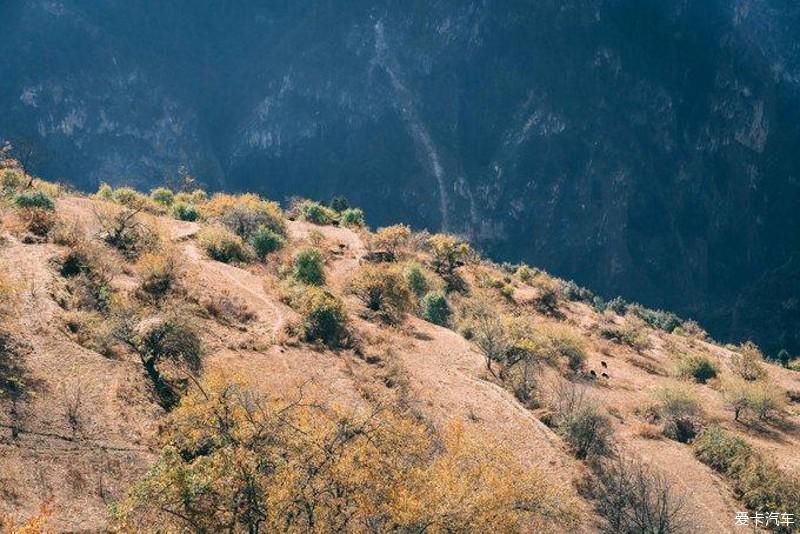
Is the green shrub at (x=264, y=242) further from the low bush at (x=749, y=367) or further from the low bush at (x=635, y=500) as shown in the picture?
the low bush at (x=749, y=367)

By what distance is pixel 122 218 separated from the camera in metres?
29.8

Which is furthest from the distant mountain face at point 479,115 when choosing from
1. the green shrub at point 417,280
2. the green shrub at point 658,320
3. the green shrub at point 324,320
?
the green shrub at point 324,320

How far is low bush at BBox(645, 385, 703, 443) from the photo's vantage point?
86.5ft

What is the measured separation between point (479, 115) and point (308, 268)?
317 ft

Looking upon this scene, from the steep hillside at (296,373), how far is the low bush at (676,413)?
10cm

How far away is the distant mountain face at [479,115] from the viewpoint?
110562mm

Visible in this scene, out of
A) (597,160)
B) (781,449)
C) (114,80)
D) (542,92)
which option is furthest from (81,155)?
(781,449)

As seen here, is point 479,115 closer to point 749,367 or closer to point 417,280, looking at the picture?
point 417,280

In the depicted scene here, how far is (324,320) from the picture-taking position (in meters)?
26.2

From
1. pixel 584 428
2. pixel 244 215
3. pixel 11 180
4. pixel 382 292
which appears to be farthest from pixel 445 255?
pixel 11 180

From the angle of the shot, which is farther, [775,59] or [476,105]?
[476,105]

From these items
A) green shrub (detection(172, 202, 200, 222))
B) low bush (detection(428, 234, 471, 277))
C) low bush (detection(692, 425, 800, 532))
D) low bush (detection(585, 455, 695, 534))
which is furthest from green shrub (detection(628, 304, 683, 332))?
green shrub (detection(172, 202, 200, 222))

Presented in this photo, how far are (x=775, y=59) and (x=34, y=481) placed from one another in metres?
132

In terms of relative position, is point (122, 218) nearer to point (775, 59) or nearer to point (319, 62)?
point (319, 62)
